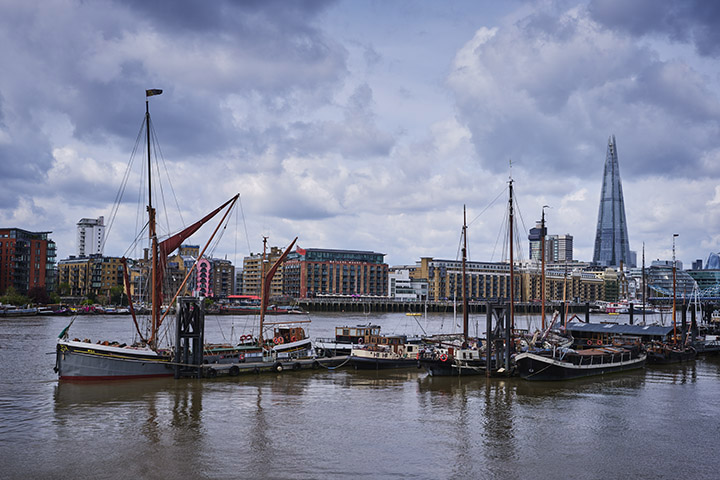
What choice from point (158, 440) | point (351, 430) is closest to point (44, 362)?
point (158, 440)

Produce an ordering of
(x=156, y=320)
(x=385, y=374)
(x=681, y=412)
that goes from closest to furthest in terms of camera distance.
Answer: (x=681, y=412)
(x=156, y=320)
(x=385, y=374)

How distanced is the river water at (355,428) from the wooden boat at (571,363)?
149cm

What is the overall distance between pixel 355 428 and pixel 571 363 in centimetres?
2866

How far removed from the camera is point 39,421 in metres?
39.3

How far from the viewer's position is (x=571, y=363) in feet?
196

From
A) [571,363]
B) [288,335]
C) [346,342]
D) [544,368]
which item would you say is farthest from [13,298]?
[571,363]

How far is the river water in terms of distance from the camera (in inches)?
1205

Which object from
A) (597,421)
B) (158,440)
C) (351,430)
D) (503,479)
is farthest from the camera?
(597,421)

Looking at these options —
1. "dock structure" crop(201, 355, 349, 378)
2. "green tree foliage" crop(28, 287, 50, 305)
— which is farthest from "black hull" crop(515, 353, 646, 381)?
"green tree foliage" crop(28, 287, 50, 305)

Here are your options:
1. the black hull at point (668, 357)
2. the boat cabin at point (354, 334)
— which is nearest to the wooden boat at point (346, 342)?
the boat cabin at point (354, 334)

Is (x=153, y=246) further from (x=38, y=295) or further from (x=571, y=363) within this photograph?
(x=38, y=295)

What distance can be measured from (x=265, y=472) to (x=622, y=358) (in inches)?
1882

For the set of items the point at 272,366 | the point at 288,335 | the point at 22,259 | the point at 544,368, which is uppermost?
the point at 22,259

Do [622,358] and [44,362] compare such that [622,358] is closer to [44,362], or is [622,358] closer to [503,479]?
[503,479]
